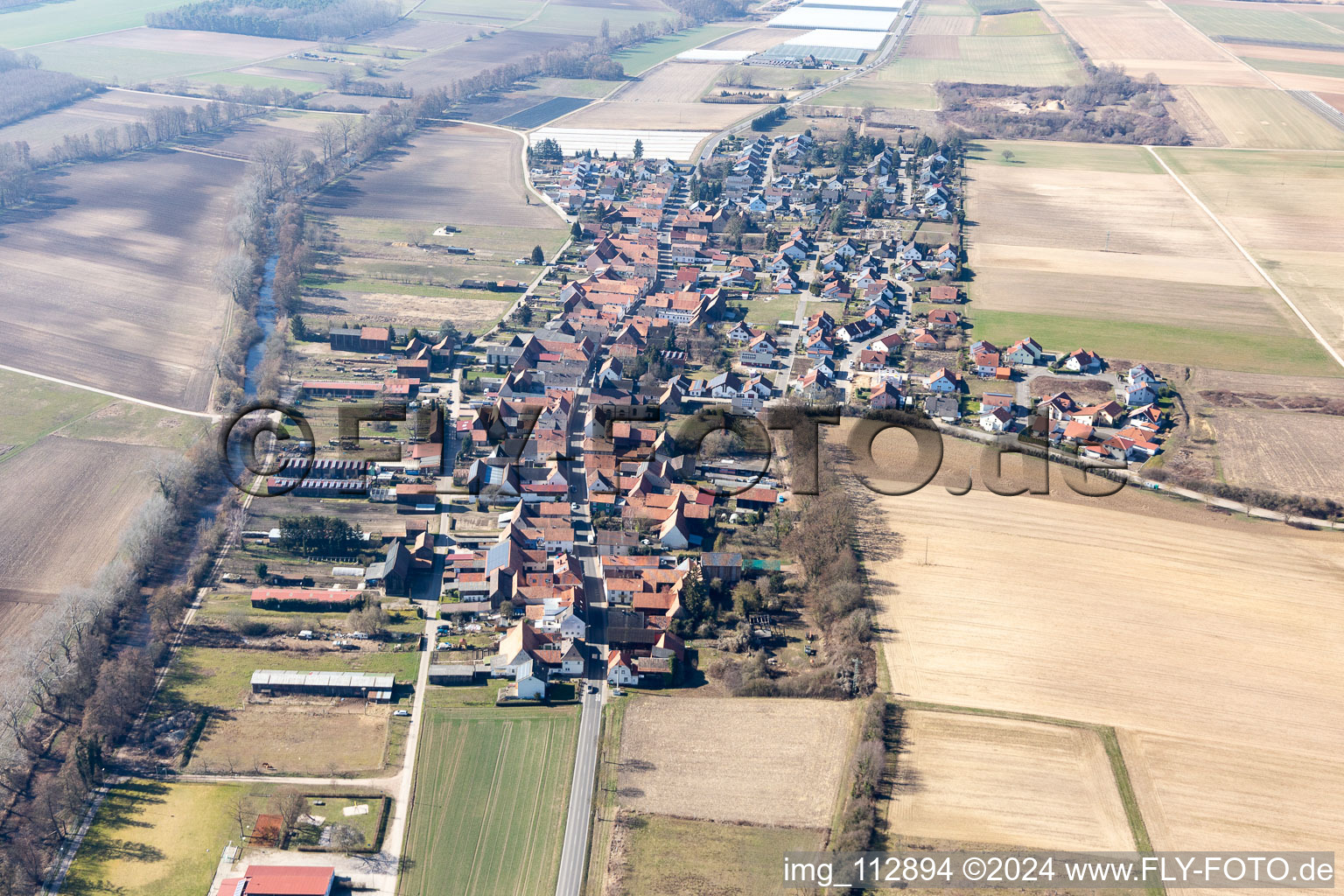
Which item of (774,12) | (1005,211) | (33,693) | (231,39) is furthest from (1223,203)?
(231,39)

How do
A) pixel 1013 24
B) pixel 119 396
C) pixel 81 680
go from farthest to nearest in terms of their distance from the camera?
pixel 1013 24
pixel 119 396
pixel 81 680

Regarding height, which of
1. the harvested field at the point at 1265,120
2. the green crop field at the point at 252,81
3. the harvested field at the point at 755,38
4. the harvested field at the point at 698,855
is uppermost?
the harvested field at the point at 755,38

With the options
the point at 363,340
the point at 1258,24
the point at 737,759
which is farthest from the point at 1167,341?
the point at 1258,24

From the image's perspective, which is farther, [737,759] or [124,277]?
[124,277]

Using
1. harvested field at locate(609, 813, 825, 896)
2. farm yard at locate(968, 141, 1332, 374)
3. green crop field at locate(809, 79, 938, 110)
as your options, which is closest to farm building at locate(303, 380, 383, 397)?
harvested field at locate(609, 813, 825, 896)

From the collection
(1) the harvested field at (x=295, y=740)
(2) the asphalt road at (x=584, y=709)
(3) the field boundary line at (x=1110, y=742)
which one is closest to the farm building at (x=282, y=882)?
(1) the harvested field at (x=295, y=740)

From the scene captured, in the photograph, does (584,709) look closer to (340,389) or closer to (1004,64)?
(340,389)

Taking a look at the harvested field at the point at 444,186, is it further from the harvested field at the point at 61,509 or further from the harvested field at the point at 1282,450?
the harvested field at the point at 1282,450
